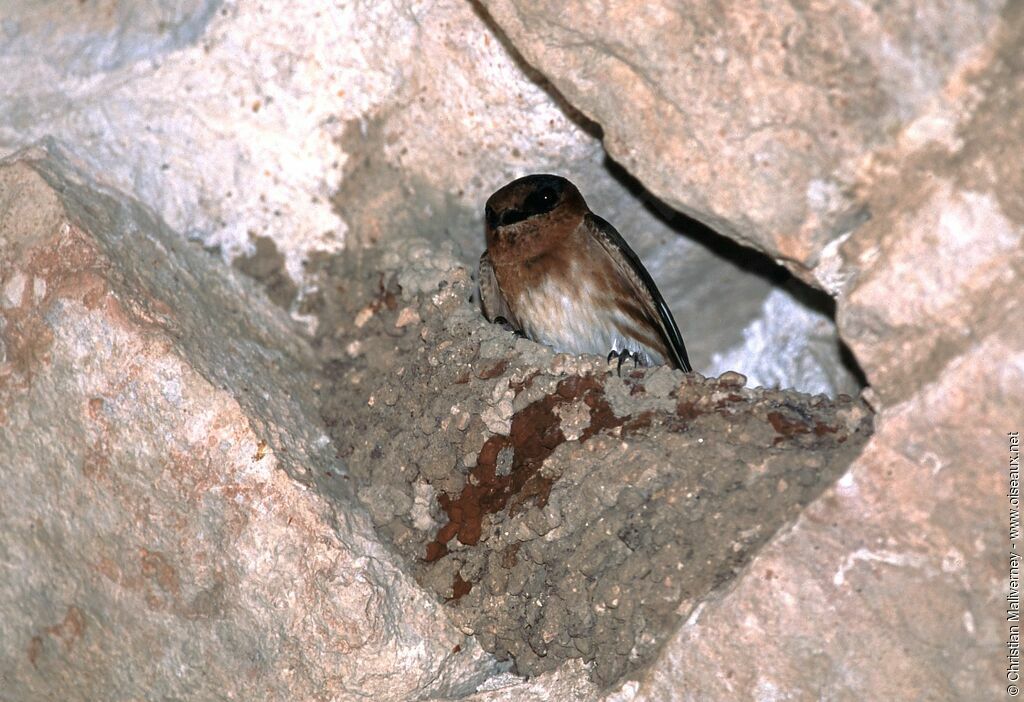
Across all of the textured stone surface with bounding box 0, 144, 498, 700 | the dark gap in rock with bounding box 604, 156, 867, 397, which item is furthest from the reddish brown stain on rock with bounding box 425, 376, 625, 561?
the dark gap in rock with bounding box 604, 156, 867, 397

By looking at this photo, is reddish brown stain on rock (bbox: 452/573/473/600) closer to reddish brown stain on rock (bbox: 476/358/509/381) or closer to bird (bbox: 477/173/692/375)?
reddish brown stain on rock (bbox: 476/358/509/381)

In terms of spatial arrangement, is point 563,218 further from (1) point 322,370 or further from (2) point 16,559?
(2) point 16,559

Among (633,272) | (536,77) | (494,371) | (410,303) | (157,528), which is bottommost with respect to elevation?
(157,528)

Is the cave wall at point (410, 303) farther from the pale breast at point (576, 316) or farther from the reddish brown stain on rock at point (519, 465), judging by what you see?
the pale breast at point (576, 316)

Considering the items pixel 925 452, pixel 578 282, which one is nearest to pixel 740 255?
pixel 578 282

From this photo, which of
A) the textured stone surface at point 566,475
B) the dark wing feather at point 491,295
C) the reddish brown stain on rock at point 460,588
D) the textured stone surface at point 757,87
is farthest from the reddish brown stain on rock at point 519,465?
the dark wing feather at point 491,295

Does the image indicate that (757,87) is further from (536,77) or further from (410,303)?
(410,303)
